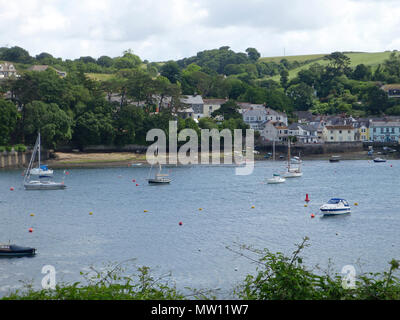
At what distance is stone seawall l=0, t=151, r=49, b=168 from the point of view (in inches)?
3620

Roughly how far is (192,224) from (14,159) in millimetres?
54698

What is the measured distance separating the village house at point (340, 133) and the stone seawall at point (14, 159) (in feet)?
211

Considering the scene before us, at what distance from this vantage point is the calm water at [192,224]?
3422cm

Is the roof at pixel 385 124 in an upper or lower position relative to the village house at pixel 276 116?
lower

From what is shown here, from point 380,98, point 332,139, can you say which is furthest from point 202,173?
point 380,98

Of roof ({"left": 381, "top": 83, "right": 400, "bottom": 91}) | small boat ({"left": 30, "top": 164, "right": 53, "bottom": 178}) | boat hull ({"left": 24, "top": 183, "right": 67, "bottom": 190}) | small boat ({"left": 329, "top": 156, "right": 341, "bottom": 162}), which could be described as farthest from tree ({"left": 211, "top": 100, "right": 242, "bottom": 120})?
boat hull ({"left": 24, "top": 183, "right": 67, "bottom": 190})

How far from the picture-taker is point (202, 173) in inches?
3492

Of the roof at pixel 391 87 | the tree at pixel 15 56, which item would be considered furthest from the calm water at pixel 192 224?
the tree at pixel 15 56

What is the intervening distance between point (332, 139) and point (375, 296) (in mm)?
116671

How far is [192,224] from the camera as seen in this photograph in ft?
156

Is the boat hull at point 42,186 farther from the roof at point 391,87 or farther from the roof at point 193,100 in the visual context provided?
the roof at point 391,87

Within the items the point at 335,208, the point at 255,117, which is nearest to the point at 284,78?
the point at 255,117

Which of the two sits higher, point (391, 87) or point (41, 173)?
point (391, 87)

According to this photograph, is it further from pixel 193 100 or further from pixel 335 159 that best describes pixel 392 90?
pixel 193 100
